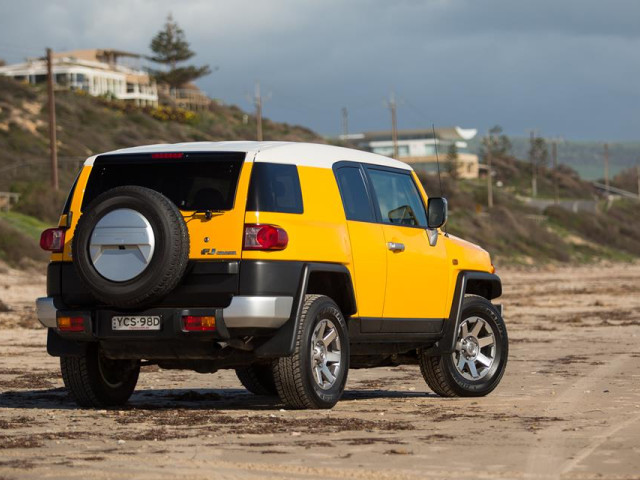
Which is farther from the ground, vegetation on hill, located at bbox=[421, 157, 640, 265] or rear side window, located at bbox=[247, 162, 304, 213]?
rear side window, located at bbox=[247, 162, 304, 213]

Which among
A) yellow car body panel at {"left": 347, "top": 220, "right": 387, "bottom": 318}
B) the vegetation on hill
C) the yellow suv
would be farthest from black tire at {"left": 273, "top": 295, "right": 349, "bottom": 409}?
the vegetation on hill

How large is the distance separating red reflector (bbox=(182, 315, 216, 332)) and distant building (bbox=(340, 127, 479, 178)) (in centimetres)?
12824

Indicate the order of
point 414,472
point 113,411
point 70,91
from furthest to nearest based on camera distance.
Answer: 1. point 70,91
2. point 113,411
3. point 414,472

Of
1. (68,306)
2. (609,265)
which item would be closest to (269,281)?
(68,306)

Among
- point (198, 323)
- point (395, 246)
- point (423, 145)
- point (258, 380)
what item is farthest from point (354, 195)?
point (423, 145)

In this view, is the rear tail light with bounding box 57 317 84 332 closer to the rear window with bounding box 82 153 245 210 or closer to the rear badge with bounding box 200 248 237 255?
the rear window with bounding box 82 153 245 210

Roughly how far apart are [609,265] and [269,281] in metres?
65.1

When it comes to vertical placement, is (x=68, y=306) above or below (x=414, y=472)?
above

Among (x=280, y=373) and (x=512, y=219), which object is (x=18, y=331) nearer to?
(x=280, y=373)

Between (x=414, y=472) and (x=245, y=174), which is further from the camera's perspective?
(x=245, y=174)

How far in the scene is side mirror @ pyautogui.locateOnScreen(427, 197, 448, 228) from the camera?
12141 millimetres

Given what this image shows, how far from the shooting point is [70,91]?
96000 millimetres

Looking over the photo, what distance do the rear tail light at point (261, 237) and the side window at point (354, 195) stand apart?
3.65 feet

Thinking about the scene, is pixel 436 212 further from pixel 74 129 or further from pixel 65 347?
pixel 74 129
